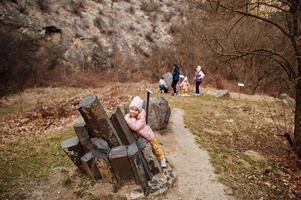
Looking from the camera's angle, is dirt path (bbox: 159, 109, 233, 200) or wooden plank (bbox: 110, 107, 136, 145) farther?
dirt path (bbox: 159, 109, 233, 200)

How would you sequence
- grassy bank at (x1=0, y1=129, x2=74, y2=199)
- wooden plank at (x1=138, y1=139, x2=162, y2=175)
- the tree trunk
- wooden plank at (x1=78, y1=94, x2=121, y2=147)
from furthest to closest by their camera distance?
the tree trunk, grassy bank at (x1=0, y1=129, x2=74, y2=199), wooden plank at (x1=138, y1=139, x2=162, y2=175), wooden plank at (x1=78, y1=94, x2=121, y2=147)

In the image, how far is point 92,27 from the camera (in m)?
32.9

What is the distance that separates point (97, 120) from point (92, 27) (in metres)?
25.7

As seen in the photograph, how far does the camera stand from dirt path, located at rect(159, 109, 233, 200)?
9.44 meters

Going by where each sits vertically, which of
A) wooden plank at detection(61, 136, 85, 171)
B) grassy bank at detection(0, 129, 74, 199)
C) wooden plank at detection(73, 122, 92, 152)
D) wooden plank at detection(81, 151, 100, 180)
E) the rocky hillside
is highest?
the rocky hillside

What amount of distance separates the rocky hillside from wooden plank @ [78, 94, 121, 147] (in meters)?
19.4

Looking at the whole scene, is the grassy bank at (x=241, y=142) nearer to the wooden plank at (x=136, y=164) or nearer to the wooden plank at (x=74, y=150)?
the wooden plank at (x=136, y=164)

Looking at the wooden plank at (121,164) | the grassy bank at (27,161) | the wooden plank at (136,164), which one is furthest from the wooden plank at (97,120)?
the grassy bank at (27,161)

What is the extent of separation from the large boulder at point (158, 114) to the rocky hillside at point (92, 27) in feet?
53.3

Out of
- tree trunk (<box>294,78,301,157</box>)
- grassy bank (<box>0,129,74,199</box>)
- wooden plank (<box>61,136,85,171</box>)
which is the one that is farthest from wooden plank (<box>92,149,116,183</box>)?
tree trunk (<box>294,78,301,157</box>)

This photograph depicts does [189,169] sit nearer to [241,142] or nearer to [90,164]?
[90,164]

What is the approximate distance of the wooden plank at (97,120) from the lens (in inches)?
328

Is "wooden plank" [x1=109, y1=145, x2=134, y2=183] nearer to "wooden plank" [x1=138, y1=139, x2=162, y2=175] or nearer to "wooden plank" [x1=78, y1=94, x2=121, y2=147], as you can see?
"wooden plank" [x1=78, y1=94, x2=121, y2=147]

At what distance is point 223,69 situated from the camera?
32.0 m
